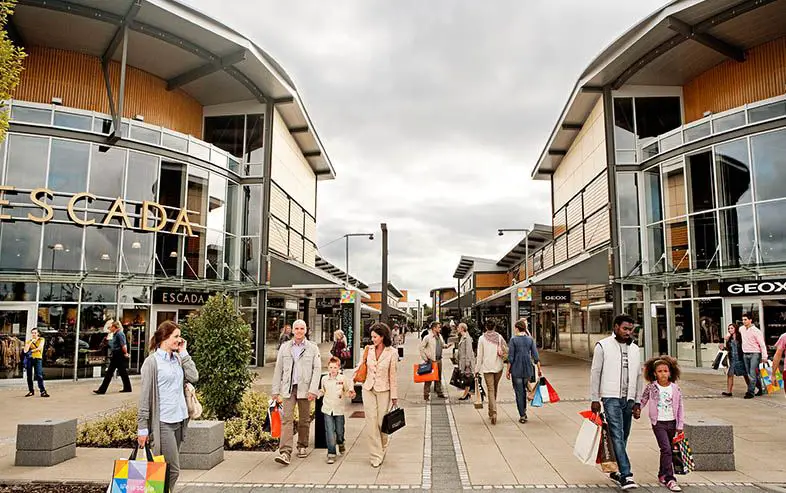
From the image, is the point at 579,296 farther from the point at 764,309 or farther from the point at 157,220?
the point at 157,220

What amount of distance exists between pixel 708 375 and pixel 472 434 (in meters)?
12.5

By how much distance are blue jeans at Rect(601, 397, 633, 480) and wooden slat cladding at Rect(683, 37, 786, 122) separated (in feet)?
55.5

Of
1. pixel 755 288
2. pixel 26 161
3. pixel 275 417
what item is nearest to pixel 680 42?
pixel 755 288

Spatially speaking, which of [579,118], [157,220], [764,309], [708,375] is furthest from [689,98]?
[157,220]

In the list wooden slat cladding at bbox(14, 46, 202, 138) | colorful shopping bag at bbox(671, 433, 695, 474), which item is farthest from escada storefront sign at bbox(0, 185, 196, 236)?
colorful shopping bag at bbox(671, 433, 695, 474)

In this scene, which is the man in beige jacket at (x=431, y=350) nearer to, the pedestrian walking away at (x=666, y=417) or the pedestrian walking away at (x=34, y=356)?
the pedestrian walking away at (x=666, y=417)

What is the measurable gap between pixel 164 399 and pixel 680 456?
5.14 meters

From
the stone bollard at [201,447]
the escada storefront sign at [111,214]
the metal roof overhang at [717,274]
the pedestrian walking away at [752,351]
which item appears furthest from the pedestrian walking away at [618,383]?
the escada storefront sign at [111,214]

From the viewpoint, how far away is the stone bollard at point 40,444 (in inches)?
282

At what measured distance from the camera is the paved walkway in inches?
254

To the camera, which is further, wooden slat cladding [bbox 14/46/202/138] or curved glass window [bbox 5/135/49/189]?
wooden slat cladding [bbox 14/46/202/138]

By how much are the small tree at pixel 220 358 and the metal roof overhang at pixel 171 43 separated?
1293cm

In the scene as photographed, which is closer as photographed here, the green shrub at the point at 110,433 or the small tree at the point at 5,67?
the small tree at the point at 5,67

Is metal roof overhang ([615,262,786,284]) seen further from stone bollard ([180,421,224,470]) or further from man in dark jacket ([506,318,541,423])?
stone bollard ([180,421,224,470])
